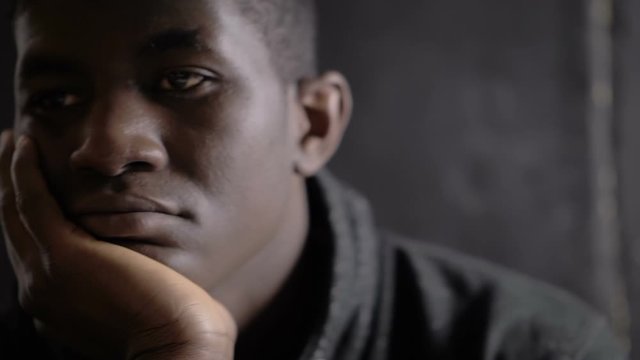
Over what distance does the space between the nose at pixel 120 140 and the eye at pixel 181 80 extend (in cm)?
3

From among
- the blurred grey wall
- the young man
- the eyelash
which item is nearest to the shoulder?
the young man

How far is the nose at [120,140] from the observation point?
89 centimetres

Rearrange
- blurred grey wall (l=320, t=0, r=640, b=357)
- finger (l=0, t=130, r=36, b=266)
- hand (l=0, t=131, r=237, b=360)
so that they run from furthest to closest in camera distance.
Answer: blurred grey wall (l=320, t=0, r=640, b=357), finger (l=0, t=130, r=36, b=266), hand (l=0, t=131, r=237, b=360)

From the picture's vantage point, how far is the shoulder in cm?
106

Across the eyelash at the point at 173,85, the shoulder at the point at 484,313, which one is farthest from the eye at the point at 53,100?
the shoulder at the point at 484,313

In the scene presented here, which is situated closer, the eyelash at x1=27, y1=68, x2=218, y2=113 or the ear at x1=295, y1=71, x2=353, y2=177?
the eyelash at x1=27, y1=68, x2=218, y2=113

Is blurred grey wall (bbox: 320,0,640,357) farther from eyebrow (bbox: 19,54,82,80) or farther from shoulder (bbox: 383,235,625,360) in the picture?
eyebrow (bbox: 19,54,82,80)

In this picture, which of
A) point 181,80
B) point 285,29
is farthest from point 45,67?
point 285,29

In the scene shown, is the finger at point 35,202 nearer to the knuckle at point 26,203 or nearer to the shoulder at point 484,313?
the knuckle at point 26,203

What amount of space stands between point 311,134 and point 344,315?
0.63ft

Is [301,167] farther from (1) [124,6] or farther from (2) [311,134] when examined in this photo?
(1) [124,6]

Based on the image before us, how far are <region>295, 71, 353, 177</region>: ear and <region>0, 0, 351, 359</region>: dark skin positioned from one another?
0.06m

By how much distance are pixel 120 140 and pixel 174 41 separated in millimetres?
106

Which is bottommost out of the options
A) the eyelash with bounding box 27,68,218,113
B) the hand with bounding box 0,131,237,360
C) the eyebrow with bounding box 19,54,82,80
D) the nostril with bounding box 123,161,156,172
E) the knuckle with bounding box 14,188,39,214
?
the hand with bounding box 0,131,237,360
